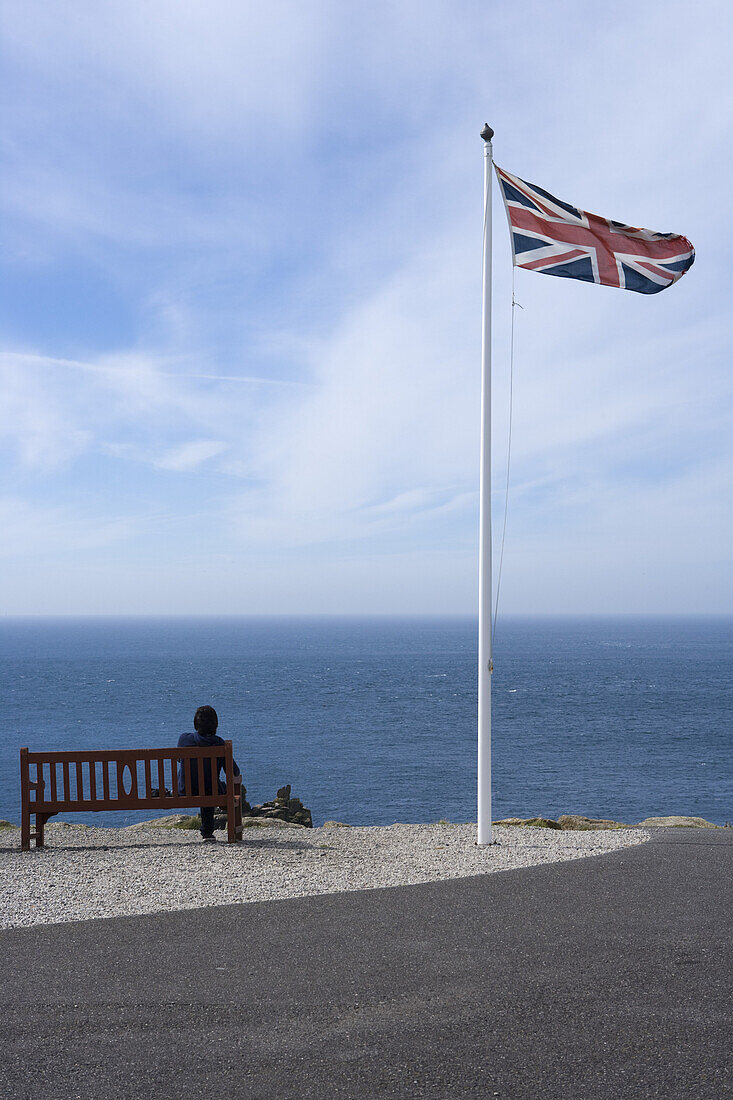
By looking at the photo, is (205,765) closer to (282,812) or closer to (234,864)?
(234,864)

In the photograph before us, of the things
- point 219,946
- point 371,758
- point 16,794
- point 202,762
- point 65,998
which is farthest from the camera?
point 371,758

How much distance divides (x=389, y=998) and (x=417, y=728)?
56913 millimetres

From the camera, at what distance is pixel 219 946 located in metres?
5.39

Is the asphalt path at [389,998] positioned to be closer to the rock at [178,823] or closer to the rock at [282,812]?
the rock at [178,823]

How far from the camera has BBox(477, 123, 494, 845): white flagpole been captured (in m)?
8.70

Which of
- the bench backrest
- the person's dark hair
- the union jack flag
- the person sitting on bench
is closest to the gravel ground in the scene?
the person sitting on bench

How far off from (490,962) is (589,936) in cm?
80

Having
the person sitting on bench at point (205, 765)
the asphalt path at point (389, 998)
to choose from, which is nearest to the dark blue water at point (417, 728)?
the person sitting on bench at point (205, 765)

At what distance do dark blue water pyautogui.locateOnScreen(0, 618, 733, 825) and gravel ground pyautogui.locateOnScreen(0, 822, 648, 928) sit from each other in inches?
968

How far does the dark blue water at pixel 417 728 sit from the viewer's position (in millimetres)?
38250

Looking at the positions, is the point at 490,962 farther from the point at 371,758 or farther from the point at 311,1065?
the point at 371,758

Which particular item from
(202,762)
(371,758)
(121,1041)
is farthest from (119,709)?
(121,1041)

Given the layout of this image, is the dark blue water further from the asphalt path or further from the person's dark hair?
the asphalt path

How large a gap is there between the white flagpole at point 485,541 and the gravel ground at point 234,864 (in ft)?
2.14
